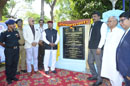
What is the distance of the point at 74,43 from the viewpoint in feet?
14.2

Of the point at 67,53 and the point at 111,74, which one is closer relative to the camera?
the point at 111,74

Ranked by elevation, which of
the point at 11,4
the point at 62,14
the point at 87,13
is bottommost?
the point at 87,13

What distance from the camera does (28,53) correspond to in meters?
3.85

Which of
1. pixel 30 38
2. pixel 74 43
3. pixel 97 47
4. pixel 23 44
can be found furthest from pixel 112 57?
pixel 23 44

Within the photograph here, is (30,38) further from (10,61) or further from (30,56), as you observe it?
(10,61)

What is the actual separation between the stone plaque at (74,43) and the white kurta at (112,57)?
168cm

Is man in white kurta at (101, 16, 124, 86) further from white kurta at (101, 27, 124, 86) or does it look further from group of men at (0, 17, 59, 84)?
group of men at (0, 17, 59, 84)

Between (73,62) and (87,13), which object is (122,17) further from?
(87,13)

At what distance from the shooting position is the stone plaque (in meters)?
4.18

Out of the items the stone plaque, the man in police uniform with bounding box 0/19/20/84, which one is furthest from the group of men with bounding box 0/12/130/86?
the stone plaque

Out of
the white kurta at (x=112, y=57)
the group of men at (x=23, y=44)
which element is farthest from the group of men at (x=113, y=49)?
the group of men at (x=23, y=44)

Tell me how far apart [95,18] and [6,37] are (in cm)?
247

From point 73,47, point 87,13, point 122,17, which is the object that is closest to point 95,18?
point 122,17

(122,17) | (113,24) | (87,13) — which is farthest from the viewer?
(87,13)
